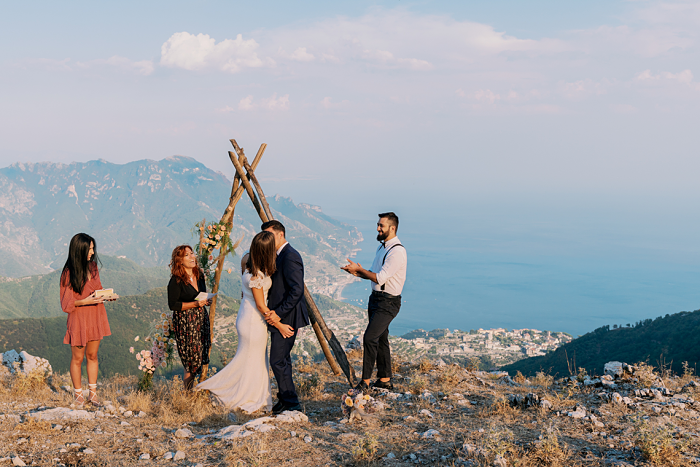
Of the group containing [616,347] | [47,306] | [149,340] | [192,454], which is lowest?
[47,306]

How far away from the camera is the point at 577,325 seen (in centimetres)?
15375

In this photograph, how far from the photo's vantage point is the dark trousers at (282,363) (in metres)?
5.62

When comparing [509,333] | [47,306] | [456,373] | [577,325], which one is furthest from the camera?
[47,306]

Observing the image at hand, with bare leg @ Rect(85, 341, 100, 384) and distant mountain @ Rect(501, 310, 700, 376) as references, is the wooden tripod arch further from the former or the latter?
distant mountain @ Rect(501, 310, 700, 376)

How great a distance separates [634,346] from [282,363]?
48.0 meters

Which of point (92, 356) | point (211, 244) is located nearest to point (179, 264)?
point (211, 244)

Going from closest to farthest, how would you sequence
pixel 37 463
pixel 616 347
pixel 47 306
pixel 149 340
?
pixel 37 463 < pixel 149 340 < pixel 616 347 < pixel 47 306

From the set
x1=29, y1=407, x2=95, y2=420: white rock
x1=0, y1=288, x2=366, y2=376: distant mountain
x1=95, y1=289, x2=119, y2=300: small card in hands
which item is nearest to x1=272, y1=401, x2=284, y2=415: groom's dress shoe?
x1=29, y1=407, x2=95, y2=420: white rock

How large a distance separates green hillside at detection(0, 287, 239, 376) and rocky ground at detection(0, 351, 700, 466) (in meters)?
80.2

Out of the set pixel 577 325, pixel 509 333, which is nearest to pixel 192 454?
pixel 509 333

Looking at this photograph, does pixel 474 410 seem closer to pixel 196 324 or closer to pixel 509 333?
pixel 196 324

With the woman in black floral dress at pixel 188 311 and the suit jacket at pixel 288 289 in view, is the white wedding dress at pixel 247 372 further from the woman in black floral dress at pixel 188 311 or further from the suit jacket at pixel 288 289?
the woman in black floral dress at pixel 188 311

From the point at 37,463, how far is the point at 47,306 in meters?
227

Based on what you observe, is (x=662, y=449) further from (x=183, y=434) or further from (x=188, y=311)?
(x=188, y=311)
